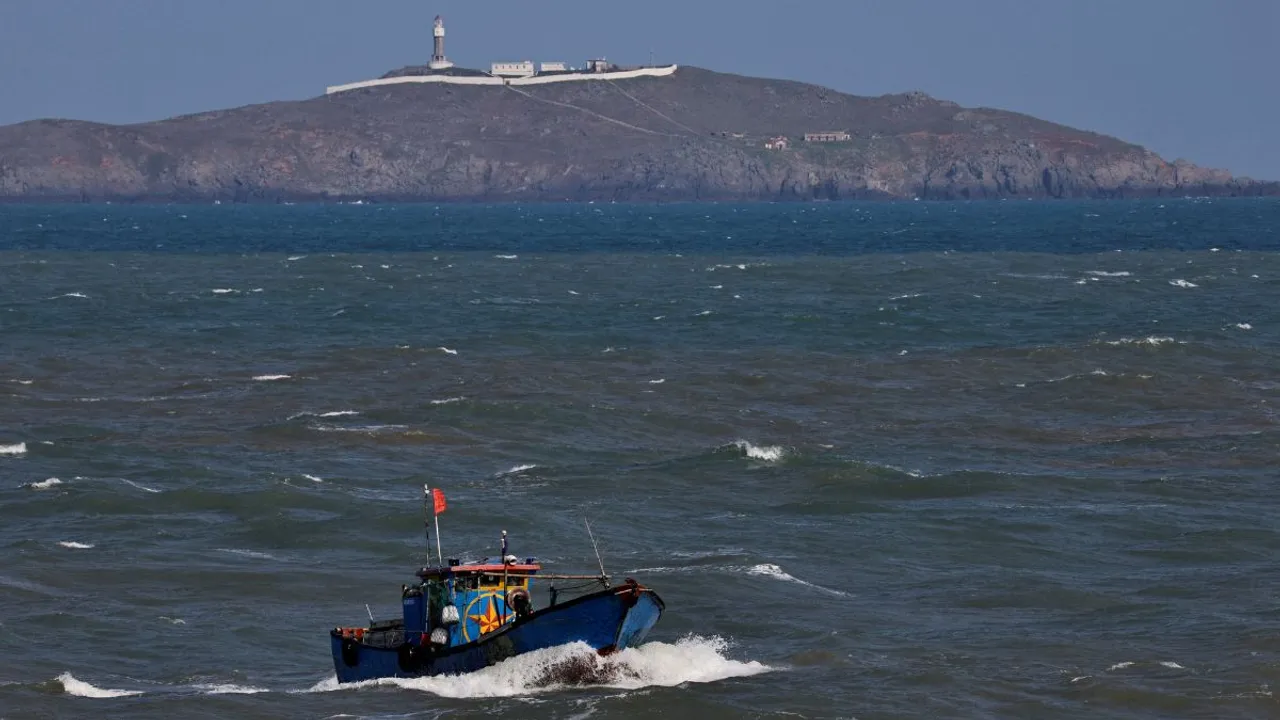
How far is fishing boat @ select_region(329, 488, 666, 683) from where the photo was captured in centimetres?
3369

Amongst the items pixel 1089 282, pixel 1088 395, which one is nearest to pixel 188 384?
pixel 1088 395

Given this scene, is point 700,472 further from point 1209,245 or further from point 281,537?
point 1209,245

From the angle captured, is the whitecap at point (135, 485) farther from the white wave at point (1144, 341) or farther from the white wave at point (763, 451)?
the white wave at point (1144, 341)

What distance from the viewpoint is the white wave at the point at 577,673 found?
112ft

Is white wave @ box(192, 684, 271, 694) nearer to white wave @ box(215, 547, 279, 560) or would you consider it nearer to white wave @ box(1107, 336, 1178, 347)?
white wave @ box(215, 547, 279, 560)

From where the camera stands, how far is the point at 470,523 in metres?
49.3

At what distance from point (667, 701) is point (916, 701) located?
4.28 m

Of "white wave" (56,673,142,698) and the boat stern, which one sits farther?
"white wave" (56,673,142,698)

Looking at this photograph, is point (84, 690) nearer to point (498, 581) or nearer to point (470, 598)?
point (470, 598)

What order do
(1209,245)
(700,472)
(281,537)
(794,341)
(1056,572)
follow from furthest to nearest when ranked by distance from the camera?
(1209,245) < (794,341) < (700,472) < (281,537) < (1056,572)

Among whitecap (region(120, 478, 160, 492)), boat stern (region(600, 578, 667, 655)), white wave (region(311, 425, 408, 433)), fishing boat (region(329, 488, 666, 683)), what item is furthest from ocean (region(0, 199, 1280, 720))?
whitecap (region(120, 478, 160, 492))

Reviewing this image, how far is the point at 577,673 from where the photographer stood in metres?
34.5

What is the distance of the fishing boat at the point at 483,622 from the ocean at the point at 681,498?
0.39m

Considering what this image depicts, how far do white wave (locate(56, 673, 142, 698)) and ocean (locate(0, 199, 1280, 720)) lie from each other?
0.53 feet
